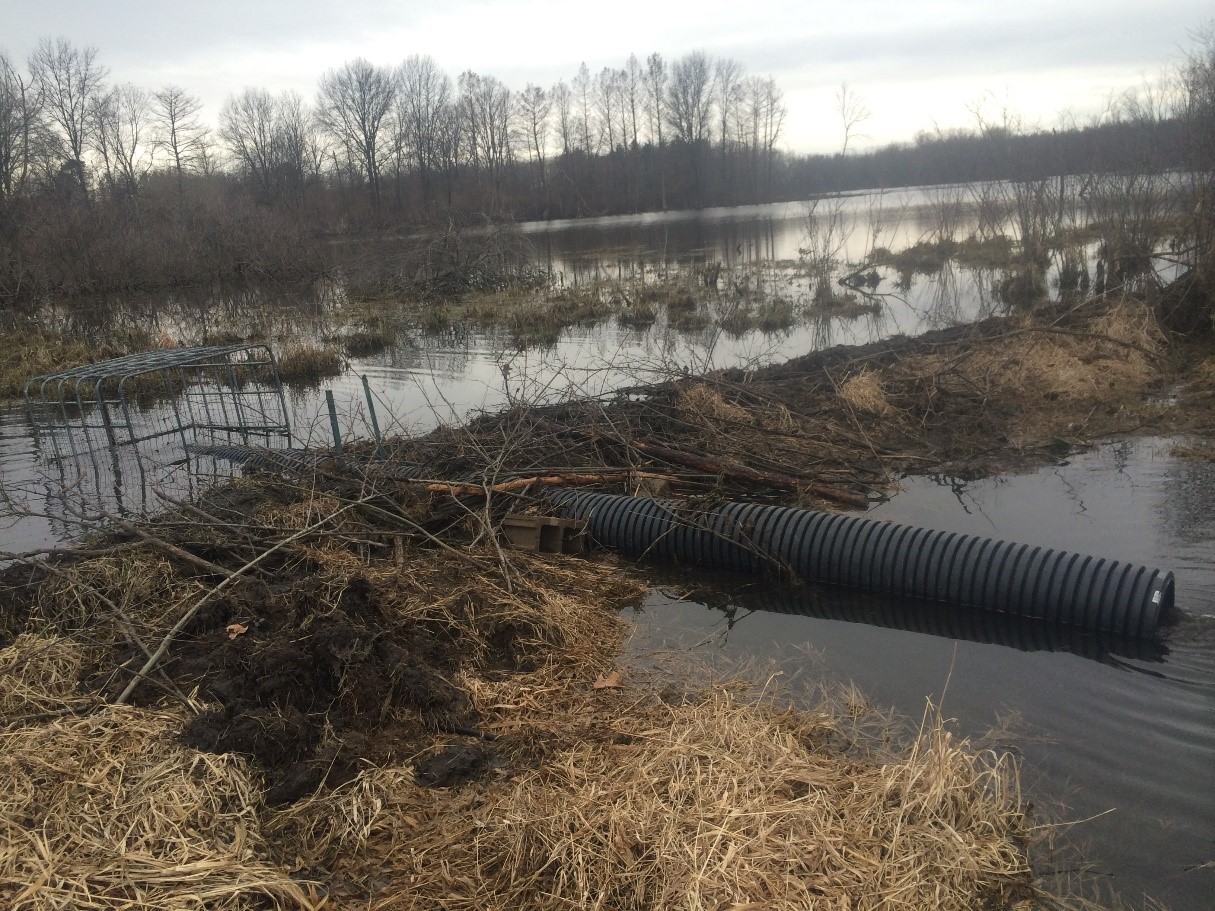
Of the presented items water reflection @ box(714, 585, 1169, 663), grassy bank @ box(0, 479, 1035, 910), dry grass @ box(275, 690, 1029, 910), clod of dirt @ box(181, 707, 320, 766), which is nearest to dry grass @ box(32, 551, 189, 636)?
grassy bank @ box(0, 479, 1035, 910)

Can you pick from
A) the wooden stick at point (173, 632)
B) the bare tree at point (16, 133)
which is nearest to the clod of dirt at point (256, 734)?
the wooden stick at point (173, 632)

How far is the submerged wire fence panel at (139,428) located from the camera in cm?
902

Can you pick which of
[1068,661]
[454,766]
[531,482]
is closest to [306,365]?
[531,482]

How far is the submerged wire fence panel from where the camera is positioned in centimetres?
902

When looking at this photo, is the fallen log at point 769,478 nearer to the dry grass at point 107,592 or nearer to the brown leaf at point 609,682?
the brown leaf at point 609,682

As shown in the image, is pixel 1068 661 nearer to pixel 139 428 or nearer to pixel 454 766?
pixel 454 766

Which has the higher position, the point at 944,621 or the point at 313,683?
the point at 313,683

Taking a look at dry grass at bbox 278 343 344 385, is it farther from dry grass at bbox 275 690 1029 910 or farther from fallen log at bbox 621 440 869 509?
dry grass at bbox 275 690 1029 910

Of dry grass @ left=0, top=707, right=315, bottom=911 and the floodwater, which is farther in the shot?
the floodwater

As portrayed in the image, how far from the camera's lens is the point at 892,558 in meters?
6.05

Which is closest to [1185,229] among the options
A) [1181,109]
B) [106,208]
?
[1181,109]

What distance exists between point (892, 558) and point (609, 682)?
2.34 meters

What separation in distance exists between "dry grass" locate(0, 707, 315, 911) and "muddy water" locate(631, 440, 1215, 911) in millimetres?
2557

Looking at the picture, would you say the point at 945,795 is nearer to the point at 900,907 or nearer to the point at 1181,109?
the point at 900,907
